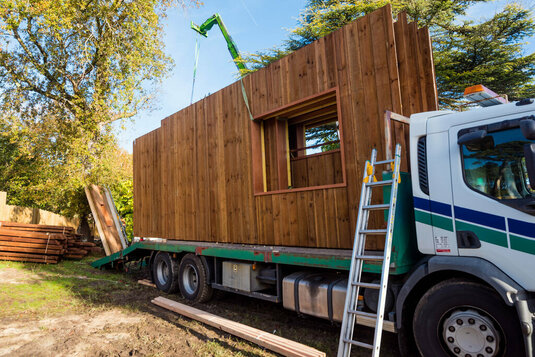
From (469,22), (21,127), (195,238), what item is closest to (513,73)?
(469,22)

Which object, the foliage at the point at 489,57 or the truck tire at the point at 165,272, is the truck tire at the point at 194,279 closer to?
the truck tire at the point at 165,272

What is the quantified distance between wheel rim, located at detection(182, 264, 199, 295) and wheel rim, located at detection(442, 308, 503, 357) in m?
4.92

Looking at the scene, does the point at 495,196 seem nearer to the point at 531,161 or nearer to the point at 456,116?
the point at 531,161

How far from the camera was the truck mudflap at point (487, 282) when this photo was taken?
2.68 metres

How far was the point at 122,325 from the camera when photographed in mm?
5234

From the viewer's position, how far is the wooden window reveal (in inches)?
227

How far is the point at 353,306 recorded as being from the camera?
351 cm

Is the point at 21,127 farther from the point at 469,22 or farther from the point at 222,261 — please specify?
the point at 469,22

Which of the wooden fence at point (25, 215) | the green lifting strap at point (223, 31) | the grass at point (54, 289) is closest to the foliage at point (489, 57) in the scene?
the green lifting strap at point (223, 31)

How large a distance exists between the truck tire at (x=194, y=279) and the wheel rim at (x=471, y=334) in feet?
14.5

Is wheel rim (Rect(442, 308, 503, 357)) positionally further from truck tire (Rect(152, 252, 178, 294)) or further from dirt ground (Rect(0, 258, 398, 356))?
truck tire (Rect(152, 252, 178, 294))

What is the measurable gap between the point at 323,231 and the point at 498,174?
2.33 meters

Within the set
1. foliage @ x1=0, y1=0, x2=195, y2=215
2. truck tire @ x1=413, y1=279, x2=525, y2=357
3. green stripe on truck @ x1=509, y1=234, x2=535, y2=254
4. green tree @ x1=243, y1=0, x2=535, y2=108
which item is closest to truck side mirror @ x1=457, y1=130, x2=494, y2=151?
green stripe on truck @ x1=509, y1=234, x2=535, y2=254

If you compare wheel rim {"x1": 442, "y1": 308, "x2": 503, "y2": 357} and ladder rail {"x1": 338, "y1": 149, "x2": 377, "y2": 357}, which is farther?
ladder rail {"x1": 338, "y1": 149, "x2": 377, "y2": 357}
